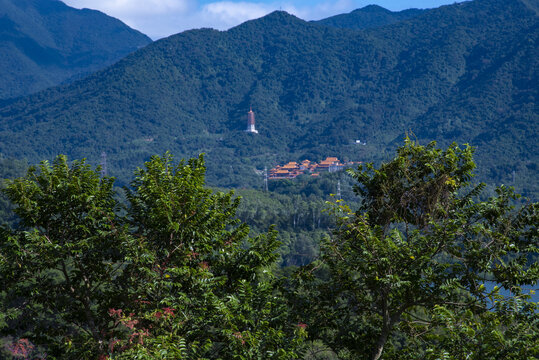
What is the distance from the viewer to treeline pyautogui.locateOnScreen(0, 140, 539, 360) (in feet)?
26.2

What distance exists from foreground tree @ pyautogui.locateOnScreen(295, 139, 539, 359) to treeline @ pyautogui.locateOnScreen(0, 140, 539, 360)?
0.09 feet

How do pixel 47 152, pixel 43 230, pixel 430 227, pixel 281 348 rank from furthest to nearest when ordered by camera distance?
pixel 47 152, pixel 43 230, pixel 430 227, pixel 281 348

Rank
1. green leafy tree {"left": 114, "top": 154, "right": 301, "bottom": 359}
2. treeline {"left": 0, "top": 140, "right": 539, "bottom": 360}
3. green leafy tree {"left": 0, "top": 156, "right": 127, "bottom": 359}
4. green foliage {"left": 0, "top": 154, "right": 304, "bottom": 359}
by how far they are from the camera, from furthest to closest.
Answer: green leafy tree {"left": 0, "top": 156, "right": 127, "bottom": 359} → green foliage {"left": 0, "top": 154, "right": 304, "bottom": 359} → treeline {"left": 0, "top": 140, "right": 539, "bottom": 360} → green leafy tree {"left": 114, "top": 154, "right": 301, "bottom": 359}

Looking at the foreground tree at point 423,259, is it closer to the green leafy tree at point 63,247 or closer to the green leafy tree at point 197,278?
the green leafy tree at point 197,278

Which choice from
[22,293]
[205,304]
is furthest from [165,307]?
[22,293]

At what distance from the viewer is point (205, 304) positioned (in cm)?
832

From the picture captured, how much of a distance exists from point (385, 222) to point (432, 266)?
1226 mm

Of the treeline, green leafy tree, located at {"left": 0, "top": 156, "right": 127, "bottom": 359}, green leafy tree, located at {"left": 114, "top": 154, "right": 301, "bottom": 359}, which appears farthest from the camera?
green leafy tree, located at {"left": 0, "top": 156, "right": 127, "bottom": 359}

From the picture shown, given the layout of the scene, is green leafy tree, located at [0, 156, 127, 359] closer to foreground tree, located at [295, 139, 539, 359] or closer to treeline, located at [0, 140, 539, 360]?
treeline, located at [0, 140, 539, 360]

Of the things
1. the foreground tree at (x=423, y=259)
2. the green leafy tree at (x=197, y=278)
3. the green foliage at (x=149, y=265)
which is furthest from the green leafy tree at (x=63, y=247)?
the foreground tree at (x=423, y=259)

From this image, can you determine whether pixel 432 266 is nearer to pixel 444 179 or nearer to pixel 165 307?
pixel 444 179

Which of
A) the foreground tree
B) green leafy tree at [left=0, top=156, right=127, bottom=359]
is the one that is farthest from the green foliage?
the foreground tree

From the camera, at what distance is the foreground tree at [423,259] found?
785 centimetres

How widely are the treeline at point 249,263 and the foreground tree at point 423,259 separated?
0.03 m
